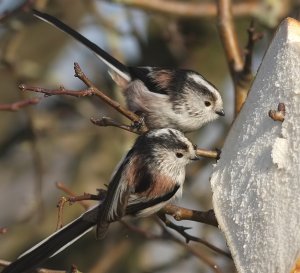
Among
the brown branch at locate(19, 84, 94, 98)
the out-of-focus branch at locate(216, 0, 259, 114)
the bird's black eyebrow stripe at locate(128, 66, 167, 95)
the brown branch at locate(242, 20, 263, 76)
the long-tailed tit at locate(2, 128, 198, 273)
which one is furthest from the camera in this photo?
the bird's black eyebrow stripe at locate(128, 66, 167, 95)

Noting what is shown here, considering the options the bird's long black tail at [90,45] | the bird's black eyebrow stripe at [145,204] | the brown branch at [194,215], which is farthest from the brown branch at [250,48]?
the brown branch at [194,215]

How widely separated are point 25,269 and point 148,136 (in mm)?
660

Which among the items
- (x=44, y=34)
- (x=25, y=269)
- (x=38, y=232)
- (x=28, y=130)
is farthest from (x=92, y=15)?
(x=25, y=269)

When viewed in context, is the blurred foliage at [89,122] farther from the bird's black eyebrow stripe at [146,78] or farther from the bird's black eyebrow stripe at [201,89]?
the bird's black eyebrow stripe at [201,89]

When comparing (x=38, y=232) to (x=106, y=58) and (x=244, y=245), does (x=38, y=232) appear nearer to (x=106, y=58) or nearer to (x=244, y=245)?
(x=106, y=58)

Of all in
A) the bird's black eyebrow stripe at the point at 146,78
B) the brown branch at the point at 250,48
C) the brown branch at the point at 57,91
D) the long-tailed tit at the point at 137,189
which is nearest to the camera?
the brown branch at the point at 57,91

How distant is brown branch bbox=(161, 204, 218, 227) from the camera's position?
2.60 m

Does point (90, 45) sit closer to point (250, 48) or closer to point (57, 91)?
point (250, 48)

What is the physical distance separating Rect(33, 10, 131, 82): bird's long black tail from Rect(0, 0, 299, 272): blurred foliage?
36.4 inches

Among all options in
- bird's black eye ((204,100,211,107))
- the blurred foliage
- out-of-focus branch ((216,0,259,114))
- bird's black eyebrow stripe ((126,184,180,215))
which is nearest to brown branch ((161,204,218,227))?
bird's black eyebrow stripe ((126,184,180,215))

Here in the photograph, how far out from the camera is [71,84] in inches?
236

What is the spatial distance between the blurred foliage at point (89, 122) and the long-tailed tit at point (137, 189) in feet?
5.24

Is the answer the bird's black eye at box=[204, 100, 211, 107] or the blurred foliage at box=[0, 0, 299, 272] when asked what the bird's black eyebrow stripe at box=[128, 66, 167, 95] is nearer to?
the bird's black eye at box=[204, 100, 211, 107]

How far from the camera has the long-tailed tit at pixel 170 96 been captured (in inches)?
139
